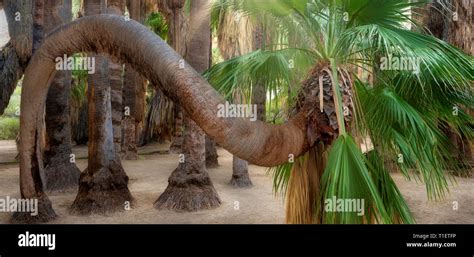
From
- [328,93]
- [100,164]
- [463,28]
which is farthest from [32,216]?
[463,28]

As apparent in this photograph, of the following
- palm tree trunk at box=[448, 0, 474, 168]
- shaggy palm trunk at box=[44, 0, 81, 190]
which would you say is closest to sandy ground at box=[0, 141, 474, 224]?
shaggy palm trunk at box=[44, 0, 81, 190]

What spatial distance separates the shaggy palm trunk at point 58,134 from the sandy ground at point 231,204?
57 cm

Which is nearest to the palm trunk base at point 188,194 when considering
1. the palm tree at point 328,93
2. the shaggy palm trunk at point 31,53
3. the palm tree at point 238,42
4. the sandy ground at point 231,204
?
the sandy ground at point 231,204

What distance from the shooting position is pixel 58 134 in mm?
11094

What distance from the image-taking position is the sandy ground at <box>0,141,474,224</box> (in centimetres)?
797

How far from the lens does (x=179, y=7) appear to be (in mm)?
13383

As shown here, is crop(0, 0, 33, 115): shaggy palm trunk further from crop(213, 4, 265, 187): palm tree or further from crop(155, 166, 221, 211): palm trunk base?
crop(213, 4, 265, 187): palm tree

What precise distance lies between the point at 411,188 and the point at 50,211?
8.53m

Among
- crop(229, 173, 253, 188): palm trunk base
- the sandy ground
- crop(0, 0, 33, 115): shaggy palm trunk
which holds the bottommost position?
the sandy ground

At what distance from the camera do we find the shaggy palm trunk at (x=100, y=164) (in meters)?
8.45

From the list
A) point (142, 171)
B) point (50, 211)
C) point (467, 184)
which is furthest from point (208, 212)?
point (467, 184)

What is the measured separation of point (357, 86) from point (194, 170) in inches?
209

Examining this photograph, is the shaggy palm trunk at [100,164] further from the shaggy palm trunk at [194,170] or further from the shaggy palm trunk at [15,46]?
the shaggy palm trunk at [15,46]

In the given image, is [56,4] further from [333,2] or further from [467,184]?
[467,184]
